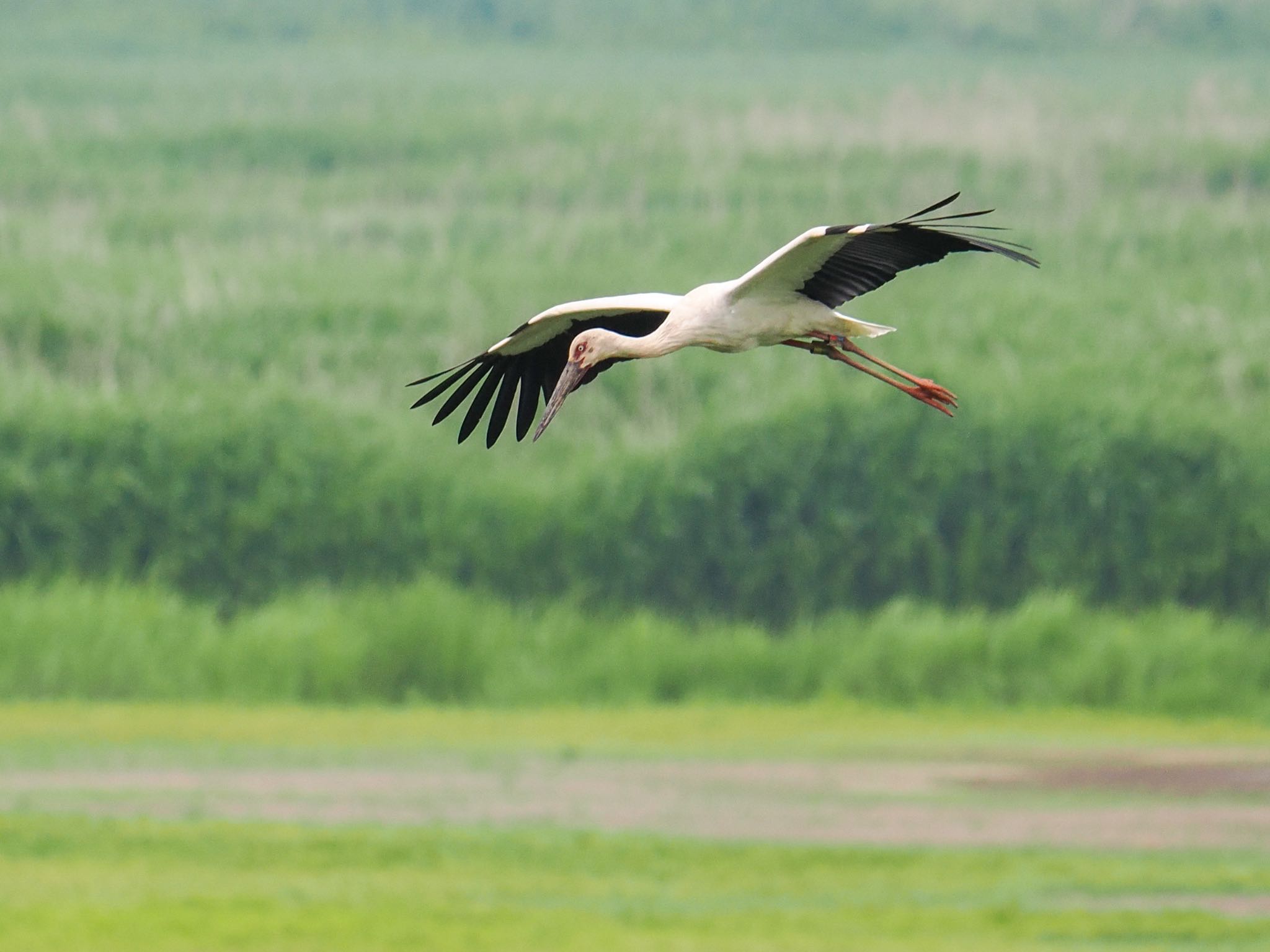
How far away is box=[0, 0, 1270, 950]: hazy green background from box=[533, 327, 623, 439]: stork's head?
10.0 meters

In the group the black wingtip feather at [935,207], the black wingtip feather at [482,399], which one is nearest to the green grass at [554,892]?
the black wingtip feather at [482,399]

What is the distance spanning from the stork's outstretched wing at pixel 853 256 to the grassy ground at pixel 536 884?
10312 millimetres

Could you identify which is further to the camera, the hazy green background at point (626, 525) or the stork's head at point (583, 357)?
the hazy green background at point (626, 525)

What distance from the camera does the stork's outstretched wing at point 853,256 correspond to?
8.88 metres

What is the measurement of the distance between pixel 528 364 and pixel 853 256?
2.66 metres

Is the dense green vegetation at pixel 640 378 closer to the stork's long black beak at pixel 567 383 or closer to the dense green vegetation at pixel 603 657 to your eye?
the dense green vegetation at pixel 603 657

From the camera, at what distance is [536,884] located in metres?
22.1

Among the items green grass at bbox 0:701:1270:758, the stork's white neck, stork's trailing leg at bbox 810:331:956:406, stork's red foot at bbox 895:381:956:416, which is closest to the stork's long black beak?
the stork's white neck

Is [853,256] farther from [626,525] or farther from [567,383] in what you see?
[626,525]

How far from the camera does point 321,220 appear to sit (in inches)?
1759

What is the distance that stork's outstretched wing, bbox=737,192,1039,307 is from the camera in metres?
8.88

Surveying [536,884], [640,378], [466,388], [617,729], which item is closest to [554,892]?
[536,884]

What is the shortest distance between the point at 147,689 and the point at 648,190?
18.6m

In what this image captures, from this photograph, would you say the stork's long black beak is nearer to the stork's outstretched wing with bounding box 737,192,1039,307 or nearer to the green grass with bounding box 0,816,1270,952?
the stork's outstretched wing with bounding box 737,192,1039,307
